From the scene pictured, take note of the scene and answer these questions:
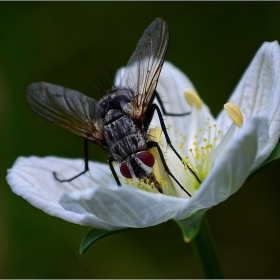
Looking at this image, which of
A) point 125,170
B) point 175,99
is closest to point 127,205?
point 125,170

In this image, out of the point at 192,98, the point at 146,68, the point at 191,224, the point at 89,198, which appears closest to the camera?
the point at 89,198

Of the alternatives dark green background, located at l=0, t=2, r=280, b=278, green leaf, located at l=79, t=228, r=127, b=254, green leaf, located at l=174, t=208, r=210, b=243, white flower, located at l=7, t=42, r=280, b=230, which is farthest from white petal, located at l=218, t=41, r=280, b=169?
dark green background, located at l=0, t=2, r=280, b=278

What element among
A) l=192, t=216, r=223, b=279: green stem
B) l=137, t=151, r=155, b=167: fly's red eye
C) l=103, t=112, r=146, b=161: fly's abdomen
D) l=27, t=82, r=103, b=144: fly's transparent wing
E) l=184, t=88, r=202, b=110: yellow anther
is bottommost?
l=192, t=216, r=223, b=279: green stem

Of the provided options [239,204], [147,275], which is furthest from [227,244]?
[147,275]

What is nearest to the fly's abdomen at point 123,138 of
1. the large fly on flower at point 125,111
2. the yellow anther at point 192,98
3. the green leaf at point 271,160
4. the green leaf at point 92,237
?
the large fly on flower at point 125,111

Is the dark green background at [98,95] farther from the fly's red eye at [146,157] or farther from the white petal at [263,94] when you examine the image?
the fly's red eye at [146,157]

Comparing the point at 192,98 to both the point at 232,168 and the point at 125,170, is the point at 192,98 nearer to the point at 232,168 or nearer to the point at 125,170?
the point at 125,170

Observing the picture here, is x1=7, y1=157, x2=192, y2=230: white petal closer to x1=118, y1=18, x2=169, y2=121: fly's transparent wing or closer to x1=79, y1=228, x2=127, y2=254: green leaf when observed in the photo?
x1=79, y1=228, x2=127, y2=254: green leaf
